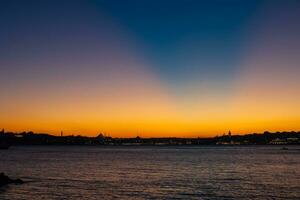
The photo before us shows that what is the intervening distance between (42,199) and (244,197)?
2211 cm

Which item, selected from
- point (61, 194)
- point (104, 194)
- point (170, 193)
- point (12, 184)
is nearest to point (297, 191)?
point (170, 193)

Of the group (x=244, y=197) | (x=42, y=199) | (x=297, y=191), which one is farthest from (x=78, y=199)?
(x=297, y=191)

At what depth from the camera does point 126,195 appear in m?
48.6

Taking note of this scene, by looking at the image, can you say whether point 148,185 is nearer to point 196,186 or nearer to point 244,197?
point 196,186

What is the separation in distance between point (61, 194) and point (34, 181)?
16.0 m

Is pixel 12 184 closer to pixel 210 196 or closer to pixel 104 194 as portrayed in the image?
pixel 104 194

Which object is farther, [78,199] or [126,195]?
[126,195]

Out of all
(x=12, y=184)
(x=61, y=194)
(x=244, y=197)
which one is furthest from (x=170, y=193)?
(x=12, y=184)

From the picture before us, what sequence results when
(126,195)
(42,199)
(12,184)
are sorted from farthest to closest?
(12,184) < (126,195) < (42,199)

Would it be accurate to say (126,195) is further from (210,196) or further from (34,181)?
(34,181)

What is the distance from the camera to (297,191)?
168 feet

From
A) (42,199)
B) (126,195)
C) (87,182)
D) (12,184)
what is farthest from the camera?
(87,182)

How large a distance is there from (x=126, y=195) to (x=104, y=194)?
102 inches

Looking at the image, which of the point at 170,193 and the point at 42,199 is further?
the point at 170,193
